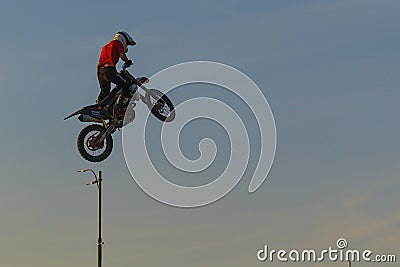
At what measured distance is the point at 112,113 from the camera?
3728 cm

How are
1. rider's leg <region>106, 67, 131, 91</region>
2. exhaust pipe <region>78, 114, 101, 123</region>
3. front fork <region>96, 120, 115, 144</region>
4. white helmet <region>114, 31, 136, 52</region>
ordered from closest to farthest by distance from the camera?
white helmet <region>114, 31, 136, 52</region> < rider's leg <region>106, 67, 131, 91</region> < exhaust pipe <region>78, 114, 101, 123</region> < front fork <region>96, 120, 115, 144</region>

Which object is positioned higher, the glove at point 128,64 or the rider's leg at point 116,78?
the glove at point 128,64

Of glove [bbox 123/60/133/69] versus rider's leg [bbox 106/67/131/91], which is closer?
rider's leg [bbox 106/67/131/91]

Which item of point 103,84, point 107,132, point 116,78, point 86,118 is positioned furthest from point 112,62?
point 107,132

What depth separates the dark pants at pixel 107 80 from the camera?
3700 cm

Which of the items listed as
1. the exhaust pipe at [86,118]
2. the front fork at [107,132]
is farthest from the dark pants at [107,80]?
the front fork at [107,132]

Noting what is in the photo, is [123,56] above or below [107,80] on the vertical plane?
above

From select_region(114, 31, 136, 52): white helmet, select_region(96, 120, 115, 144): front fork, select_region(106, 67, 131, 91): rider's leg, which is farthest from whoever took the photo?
select_region(96, 120, 115, 144): front fork

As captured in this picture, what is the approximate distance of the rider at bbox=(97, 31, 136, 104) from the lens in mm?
36188

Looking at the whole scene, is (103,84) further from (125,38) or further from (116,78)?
(125,38)

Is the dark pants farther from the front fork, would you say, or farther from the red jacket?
the front fork

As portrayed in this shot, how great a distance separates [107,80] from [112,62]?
797 millimetres

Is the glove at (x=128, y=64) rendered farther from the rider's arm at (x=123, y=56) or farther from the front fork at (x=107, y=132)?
the front fork at (x=107, y=132)

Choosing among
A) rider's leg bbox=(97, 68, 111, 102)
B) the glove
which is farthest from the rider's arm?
rider's leg bbox=(97, 68, 111, 102)
